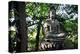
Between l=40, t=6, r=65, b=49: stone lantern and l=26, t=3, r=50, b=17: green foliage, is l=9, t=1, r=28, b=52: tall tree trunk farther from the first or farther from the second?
l=40, t=6, r=65, b=49: stone lantern

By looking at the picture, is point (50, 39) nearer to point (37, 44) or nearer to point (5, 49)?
point (37, 44)

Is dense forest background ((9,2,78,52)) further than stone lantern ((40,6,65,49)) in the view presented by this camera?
No

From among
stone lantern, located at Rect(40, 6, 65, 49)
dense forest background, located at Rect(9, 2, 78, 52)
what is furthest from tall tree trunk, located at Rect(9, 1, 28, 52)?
stone lantern, located at Rect(40, 6, 65, 49)

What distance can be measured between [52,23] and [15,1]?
544 millimetres

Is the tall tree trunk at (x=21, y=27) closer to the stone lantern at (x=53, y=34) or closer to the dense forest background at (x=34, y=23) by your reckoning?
the dense forest background at (x=34, y=23)

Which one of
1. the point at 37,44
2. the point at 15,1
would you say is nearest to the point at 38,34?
the point at 37,44

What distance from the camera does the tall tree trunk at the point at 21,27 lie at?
220cm

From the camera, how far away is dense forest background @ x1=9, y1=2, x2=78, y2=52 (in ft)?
7.15

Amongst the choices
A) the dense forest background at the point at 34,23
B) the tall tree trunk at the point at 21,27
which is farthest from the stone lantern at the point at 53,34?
the tall tree trunk at the point at 21,27

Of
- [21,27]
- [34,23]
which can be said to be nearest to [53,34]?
[34,23]

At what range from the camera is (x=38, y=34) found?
228 cm

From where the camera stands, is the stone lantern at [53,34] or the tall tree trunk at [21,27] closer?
the tall tree trunk at [21,27]

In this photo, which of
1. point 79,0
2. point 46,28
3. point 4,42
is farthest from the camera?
point 79,0

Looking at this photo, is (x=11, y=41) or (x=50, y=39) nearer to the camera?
(x=11, y=41)
